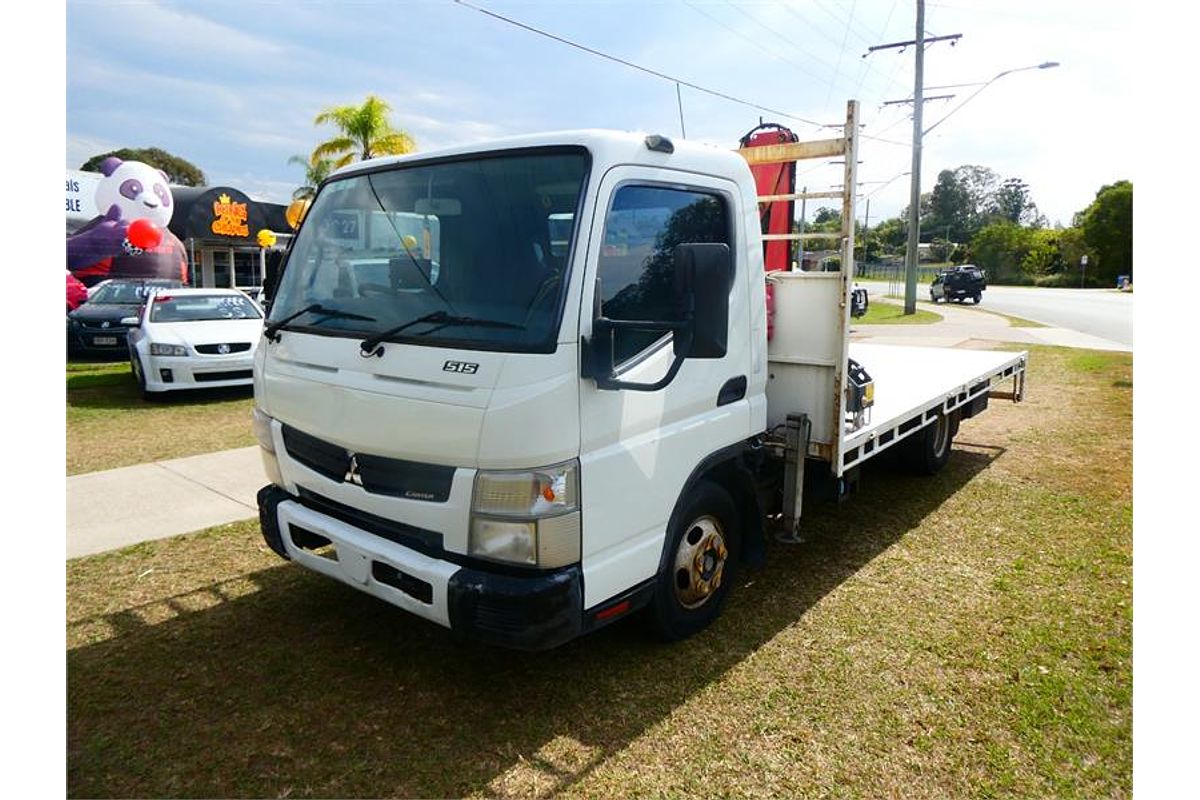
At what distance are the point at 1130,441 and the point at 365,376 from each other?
26.3 ft

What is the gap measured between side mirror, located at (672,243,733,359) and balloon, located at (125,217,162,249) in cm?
2061

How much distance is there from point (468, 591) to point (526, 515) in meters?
0.34

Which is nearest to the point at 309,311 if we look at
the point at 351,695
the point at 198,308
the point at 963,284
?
the point at 351,695

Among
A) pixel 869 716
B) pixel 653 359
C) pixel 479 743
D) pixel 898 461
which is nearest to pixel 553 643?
pixel 479 743

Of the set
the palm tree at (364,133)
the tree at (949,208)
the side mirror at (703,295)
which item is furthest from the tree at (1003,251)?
the side mirror at (703,295)

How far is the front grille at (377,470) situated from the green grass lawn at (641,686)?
94 centimetres

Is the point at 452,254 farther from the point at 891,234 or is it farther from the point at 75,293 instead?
the point at 891,234

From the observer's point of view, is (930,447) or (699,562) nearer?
(699,562)

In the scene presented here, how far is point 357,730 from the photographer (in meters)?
3.09

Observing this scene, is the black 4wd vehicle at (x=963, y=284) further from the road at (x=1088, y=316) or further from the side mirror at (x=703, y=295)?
the side mirror at (x=703, y=295)

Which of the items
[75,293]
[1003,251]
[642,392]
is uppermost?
[1003,251]

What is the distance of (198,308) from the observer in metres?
10.9

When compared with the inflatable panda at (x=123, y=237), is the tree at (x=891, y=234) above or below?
above

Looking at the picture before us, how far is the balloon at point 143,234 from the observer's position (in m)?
19.5
